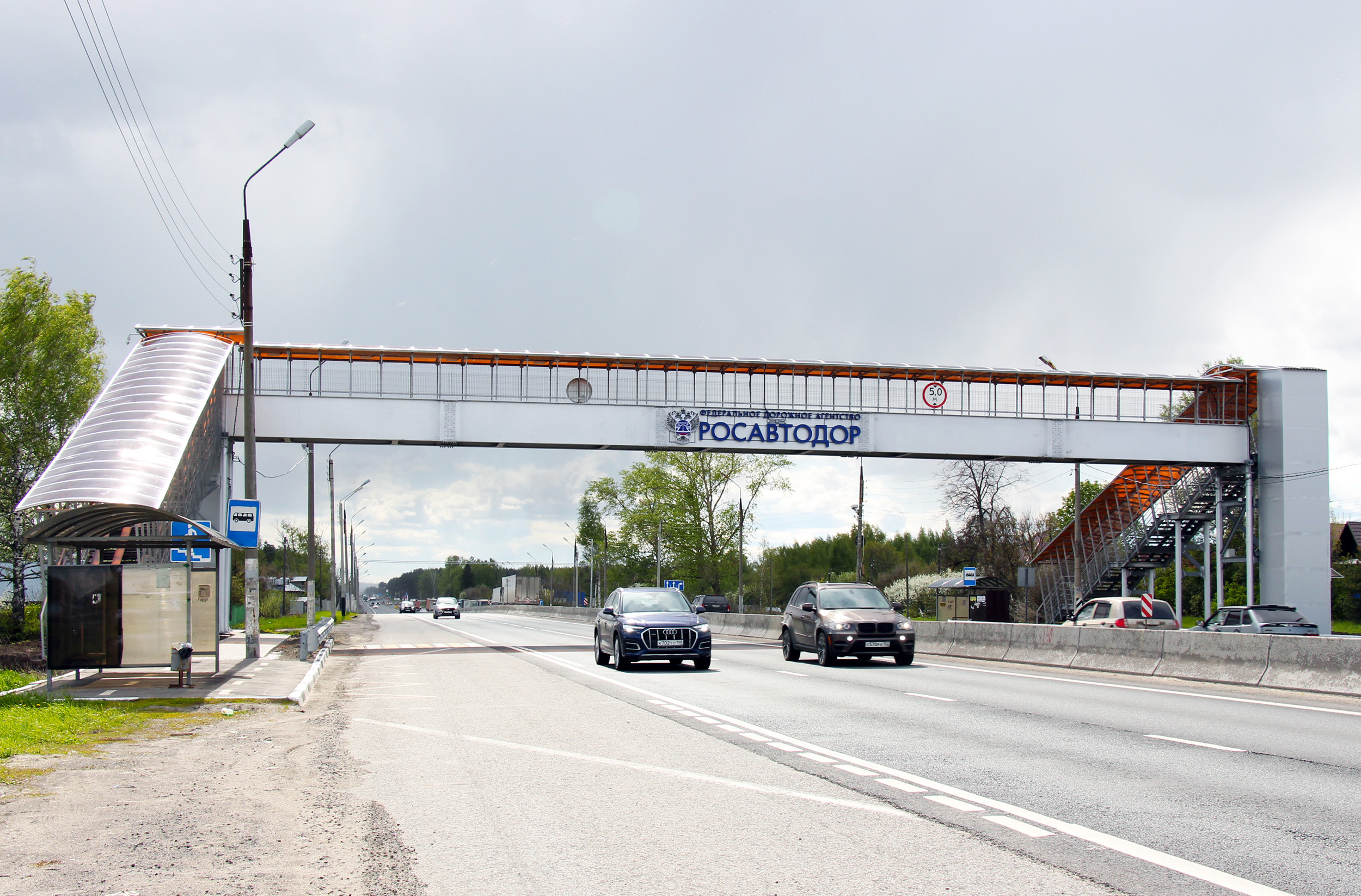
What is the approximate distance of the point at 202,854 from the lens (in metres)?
6.23

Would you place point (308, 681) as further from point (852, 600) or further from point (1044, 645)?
point (1044, 645)

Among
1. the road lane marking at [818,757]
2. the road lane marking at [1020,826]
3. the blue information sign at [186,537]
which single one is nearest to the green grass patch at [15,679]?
the blue information sign at [186,537]

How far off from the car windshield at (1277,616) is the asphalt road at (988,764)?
19.1 ft

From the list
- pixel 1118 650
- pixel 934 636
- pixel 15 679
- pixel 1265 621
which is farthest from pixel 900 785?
pixel 934 636

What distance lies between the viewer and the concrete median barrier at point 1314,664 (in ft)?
53.3

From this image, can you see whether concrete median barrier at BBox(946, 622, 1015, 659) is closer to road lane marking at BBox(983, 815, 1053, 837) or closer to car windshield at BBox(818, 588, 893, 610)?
car windshield at BBox(818, 588, 893, 610)

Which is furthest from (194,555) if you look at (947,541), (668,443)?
(947,541)

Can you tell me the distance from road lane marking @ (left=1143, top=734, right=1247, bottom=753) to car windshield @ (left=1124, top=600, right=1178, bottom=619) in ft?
53.0

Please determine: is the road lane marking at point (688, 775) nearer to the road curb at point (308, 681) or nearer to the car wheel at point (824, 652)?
the road curb at point (308, 681)

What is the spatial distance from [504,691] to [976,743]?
9.03 m

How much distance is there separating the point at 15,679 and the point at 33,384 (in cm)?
1855

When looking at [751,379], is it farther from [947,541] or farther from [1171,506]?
[947,541]

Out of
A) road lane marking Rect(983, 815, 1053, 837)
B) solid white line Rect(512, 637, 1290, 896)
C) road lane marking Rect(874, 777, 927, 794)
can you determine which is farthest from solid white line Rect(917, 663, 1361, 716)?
road lane marking Rect(983, 815, 1053, 837)

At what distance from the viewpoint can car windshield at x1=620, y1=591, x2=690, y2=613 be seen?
71.9 ft
